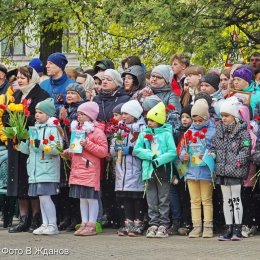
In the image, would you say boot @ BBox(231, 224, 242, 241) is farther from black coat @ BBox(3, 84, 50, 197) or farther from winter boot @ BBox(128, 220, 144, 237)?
black coat @ BBox(3, 84, 50, 197)

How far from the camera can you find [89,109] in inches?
501

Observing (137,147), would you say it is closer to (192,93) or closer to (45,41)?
(192,93)

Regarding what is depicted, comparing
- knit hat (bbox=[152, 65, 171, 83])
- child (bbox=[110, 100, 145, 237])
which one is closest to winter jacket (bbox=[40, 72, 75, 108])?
child (bbox=[110, 100, 145, 237])

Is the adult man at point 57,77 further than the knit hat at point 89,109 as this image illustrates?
Yes

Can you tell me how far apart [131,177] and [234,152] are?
1430mm

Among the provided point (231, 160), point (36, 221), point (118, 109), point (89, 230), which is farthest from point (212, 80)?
point (36, 221)

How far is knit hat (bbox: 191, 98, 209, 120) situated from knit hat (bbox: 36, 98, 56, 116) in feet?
Result: 6.34

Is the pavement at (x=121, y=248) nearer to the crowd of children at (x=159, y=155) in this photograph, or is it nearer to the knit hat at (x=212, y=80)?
the crowd of children at (x=159, y=155)

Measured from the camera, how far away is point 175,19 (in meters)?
16.3

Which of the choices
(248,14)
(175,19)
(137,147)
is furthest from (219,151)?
(248,14)

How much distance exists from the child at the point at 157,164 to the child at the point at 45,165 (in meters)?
1.13

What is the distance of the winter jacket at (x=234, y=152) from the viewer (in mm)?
11953

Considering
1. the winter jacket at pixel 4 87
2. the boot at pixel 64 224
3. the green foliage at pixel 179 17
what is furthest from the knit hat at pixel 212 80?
the green foliage at pixel 179 17

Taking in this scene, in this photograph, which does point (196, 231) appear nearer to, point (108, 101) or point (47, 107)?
point (108, 101)
